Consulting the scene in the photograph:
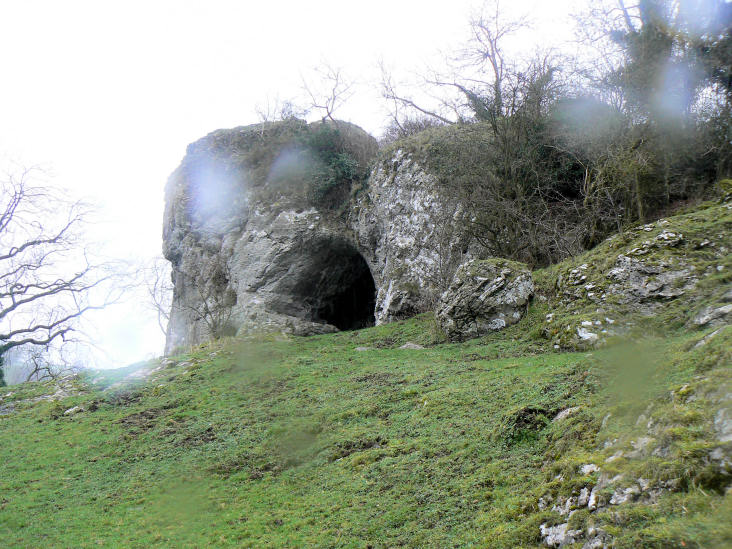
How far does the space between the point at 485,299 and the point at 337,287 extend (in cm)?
1380

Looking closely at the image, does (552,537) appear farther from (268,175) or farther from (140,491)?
(268,175)

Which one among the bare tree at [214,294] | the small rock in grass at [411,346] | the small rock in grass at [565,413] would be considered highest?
the bare tree at [214,294]

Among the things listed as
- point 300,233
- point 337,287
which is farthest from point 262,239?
point 337,287

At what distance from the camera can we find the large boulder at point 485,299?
13.4m

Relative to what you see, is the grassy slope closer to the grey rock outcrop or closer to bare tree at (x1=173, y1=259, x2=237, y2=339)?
bare tree at (x1=173, y1=259, x2=237, y2=339)

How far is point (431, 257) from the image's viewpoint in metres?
20.2

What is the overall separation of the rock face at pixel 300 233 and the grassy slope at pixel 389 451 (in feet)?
25.0

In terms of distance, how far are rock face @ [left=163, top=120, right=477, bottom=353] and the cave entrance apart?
0.06 m

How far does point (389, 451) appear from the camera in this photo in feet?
23.4

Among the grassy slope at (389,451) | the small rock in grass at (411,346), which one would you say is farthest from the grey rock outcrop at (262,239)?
the grassy slope at (389,451)

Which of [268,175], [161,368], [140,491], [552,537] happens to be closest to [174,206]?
[268,175]

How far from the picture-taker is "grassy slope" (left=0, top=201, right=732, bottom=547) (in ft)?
13.5

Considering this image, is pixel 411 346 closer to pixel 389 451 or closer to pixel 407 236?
pixel 407 236

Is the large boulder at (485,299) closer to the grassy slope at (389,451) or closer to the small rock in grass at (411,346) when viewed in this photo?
the grassy slope at (389,451)
